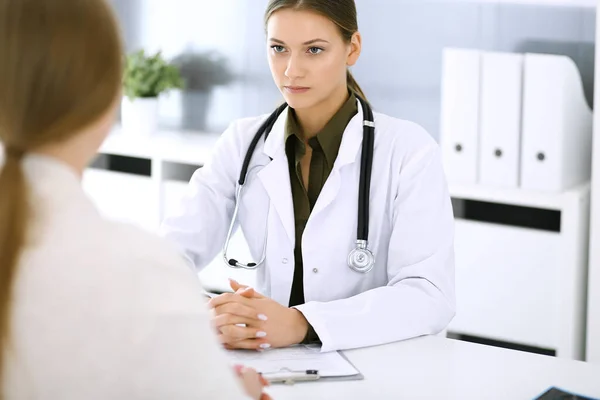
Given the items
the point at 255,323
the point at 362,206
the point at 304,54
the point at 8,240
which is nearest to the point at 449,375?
the point at 255,323

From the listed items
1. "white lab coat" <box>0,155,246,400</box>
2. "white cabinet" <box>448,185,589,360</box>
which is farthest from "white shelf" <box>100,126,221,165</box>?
"white lab coat" <box>0,155,246,400</box>

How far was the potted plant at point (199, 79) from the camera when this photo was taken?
152 inches

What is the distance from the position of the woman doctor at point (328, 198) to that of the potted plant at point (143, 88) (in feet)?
5.68

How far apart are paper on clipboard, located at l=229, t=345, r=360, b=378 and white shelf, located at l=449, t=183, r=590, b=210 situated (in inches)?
56.8

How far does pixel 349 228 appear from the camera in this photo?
1867 millimetres

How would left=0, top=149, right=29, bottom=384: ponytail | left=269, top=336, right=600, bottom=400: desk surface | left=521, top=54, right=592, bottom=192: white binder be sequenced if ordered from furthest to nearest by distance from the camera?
left=521, top=54, right=592, bottom=192: white binder < left=269, top=336, right=600, bottom=400: desk surface < left=0, top=149, right=29, bottom=384: ponytail

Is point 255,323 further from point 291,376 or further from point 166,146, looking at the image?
point 166,146

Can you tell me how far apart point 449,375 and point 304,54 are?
2.50 ft

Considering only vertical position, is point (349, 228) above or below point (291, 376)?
above

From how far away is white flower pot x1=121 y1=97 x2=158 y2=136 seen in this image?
3.71m

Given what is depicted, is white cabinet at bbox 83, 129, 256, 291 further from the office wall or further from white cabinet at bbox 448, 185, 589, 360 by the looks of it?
white cabinet at bbox 448, 185, 589, 360

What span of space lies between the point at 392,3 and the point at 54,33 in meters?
2.69

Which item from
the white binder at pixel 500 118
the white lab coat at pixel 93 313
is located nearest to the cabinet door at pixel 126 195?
the white binder at pixel 500 118

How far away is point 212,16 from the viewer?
12.6 feet
